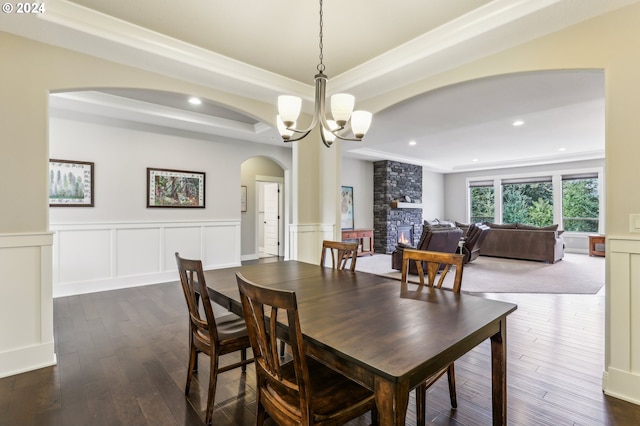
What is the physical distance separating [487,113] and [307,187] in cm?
287

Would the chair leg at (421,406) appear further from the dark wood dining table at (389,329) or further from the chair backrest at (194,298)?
the chair backrest at (194,298)

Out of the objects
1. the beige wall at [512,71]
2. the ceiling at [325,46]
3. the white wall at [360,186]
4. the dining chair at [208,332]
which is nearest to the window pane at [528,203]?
the white wall at [360,186]

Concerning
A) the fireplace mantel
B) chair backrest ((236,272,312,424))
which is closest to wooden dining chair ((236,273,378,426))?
chair backrest ((236,272,312,424))

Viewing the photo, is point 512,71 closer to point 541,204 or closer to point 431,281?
point 431,281

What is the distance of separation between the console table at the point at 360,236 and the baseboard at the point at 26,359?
232 inches

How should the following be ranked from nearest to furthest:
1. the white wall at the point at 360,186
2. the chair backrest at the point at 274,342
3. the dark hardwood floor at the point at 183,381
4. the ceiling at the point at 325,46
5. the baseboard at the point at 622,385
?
the chair backrest at the point at 274,342
the dark hardwood floor at the point at 183,381
the baseboard at the point at 622,385
the ceiling at the point at 325,46
the white wall at the point at 360,186

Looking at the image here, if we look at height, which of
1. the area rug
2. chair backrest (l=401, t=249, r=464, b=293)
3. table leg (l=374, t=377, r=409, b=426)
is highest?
chair backrest (l=401, t=249, r=464, b=293)

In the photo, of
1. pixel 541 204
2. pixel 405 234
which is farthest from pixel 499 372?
pixel 541 204

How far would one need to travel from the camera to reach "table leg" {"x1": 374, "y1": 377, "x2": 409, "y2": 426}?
0.95 metres

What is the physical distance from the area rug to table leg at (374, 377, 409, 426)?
4.14 m

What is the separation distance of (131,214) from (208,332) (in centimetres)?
387

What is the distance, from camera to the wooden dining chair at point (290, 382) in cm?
109

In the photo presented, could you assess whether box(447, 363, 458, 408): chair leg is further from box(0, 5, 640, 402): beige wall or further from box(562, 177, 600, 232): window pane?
box(562, 177, 600, 232): window pane

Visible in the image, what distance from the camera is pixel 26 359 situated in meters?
2.37
